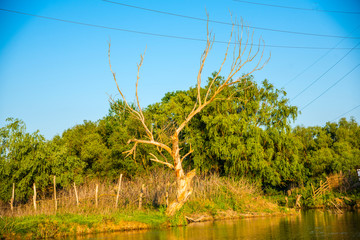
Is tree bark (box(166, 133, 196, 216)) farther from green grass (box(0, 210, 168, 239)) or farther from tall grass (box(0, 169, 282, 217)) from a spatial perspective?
tall grass (box(0, 169, 282, 217))

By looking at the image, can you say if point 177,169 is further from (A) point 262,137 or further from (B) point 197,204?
(A) point 262,137

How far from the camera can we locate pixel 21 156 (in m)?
24.9

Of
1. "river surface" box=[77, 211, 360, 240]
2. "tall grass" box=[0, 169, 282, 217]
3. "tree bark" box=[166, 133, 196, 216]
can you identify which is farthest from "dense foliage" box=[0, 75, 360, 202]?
"river surface" box=[77, 211, 360, 240]

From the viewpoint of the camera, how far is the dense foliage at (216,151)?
25016mm

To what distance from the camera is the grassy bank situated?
14430mm

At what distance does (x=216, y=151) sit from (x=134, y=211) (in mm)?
12698

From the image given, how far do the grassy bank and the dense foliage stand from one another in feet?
16.9

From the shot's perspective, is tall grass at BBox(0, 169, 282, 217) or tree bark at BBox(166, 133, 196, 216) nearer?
tree bark at BBox(166, 133, 196, 216)

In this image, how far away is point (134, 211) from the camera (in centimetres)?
1822

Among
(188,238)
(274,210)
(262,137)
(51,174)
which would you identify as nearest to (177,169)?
(188,238)

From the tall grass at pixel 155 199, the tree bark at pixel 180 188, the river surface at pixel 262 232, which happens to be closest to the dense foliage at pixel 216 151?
the tall grass at pixel 155 199

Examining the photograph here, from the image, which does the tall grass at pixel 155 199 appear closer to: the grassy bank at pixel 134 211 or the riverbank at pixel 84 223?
the grassy bank at pixel 134 211

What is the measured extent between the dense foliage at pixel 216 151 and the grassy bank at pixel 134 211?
5.17m

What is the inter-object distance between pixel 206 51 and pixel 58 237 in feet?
36.8
